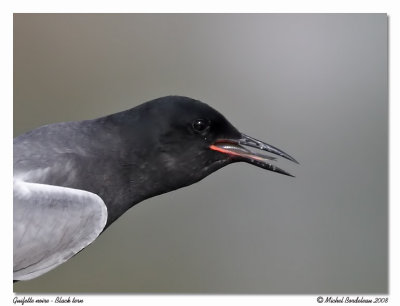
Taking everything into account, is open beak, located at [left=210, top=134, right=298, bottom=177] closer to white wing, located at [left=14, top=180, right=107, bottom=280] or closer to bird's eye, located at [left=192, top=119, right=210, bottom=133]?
bird's eye, located at [left=192, top=119, right=210, bottom=133]

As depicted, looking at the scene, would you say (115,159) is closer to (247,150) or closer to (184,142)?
(184,142)

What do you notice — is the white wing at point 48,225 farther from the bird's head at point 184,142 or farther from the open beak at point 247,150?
the open beak at point 247,150

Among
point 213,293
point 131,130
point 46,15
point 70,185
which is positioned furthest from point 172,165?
point 46,15

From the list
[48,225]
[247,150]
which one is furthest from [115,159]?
[247,150]

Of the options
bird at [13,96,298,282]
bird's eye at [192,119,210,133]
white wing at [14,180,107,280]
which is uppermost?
bird's eye at [192,119,210,133]

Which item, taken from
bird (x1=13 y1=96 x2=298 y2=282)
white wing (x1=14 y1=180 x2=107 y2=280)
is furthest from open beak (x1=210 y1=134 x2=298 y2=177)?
white wing (x1=14 y1=180 x2=107 y2=280)

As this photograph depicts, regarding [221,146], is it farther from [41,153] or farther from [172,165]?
[41,153]
